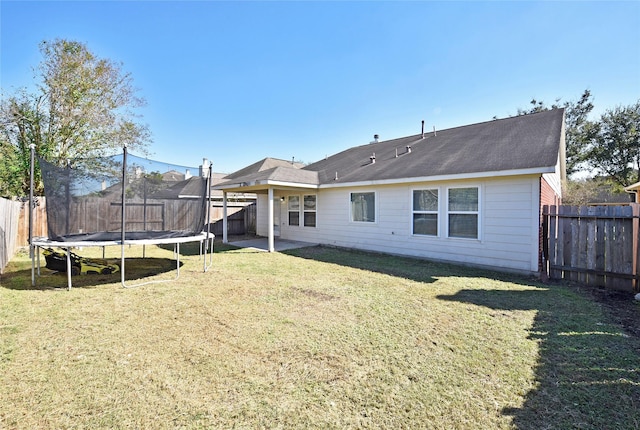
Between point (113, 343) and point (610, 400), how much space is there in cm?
444

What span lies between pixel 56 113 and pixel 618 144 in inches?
1361

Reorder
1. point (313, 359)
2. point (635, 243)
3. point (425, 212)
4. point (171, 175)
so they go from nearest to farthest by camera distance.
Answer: point (313, 359), point (635, 243), point (171, 175), point (425, 212)

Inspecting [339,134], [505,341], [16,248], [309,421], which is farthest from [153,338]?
[339,134]

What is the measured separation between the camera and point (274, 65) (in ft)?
39.8

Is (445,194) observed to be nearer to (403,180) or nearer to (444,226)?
(444,226)

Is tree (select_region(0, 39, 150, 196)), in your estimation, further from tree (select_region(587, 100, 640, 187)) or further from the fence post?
tree (select_region(587, 100, 640, 187))

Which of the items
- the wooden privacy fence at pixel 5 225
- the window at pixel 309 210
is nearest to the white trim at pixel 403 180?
the window at pixel 309 210

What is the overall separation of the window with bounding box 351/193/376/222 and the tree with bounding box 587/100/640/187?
24.7 metres

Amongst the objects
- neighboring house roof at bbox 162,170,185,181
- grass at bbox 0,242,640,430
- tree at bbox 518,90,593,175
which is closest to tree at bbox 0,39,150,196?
neighboring house roof at bbox 162,170,185,181

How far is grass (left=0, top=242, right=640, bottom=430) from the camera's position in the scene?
6.66 feet

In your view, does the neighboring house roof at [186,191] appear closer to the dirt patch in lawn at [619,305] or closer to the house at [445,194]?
the house at [445,194]

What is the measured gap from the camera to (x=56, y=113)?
10.2 metres

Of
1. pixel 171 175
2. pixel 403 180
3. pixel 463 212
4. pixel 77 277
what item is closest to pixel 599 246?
pixel 463 212

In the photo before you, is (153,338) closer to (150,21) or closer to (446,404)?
(446,404)
